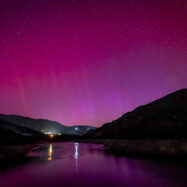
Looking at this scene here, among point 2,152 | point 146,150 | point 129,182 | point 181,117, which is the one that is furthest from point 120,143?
point 129,182

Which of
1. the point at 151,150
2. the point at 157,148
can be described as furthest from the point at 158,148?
the point at 151,150

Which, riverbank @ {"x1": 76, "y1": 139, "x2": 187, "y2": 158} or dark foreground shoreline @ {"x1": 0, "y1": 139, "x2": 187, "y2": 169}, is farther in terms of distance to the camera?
riverbank @ {"x1": 76, "y1": 139, "x2": 187, "y2": 158}

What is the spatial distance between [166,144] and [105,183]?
2822 centimetres

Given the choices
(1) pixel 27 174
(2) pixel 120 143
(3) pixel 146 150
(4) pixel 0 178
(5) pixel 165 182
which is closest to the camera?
(5) pixel 165 182

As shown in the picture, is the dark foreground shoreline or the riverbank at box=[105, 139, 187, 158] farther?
the riverbank at box=[105, 139, 187, 158]

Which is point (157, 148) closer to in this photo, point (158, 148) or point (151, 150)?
point (158, 148)

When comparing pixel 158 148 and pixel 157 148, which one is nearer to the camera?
pixel 158 148

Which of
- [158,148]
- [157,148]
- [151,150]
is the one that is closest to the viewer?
[158,148]

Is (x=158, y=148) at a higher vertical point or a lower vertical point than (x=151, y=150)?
higher

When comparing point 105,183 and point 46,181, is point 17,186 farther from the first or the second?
point 105,183

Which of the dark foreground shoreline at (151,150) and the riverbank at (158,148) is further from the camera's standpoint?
the riverbank at (158,148)

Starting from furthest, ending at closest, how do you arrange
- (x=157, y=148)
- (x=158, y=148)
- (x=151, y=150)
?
(x=151, y=150), (x=157, y=148), (x=158, y=148)

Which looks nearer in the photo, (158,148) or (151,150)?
(158,148)

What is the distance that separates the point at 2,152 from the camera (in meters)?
37.5
